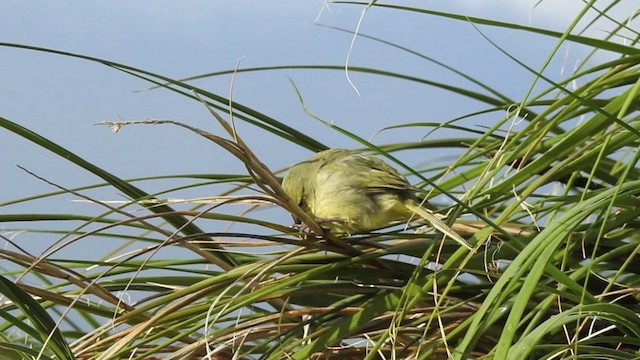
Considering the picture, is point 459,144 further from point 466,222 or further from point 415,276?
point 415,276

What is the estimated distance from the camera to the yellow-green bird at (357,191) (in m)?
1.00

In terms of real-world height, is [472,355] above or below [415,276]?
below

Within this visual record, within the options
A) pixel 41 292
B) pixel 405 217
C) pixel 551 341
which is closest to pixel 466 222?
pixel 405 217

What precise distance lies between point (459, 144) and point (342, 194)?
0.16m

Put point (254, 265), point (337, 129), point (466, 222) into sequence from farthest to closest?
point (466, 222)
point (254, 265)
point (337, 129)

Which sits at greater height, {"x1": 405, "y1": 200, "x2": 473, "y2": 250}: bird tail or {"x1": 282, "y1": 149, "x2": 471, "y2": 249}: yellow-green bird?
{"x1": 282, "y1": 149, "x2": 471, "y2": 249}: yellow-green bird

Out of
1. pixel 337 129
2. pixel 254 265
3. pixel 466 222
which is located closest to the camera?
pixel 337 129

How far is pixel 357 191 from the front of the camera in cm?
102

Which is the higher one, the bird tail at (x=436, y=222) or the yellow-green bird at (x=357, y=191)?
the yellow-green bird at (x=357, y=191)

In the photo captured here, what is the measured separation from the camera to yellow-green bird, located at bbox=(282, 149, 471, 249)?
999 mm

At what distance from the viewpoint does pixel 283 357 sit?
34.0 inches

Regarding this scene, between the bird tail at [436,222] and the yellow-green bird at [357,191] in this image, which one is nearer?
the bird tail at [436,222]

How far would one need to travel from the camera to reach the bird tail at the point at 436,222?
2.45 feet

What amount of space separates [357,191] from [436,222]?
0.70ft
